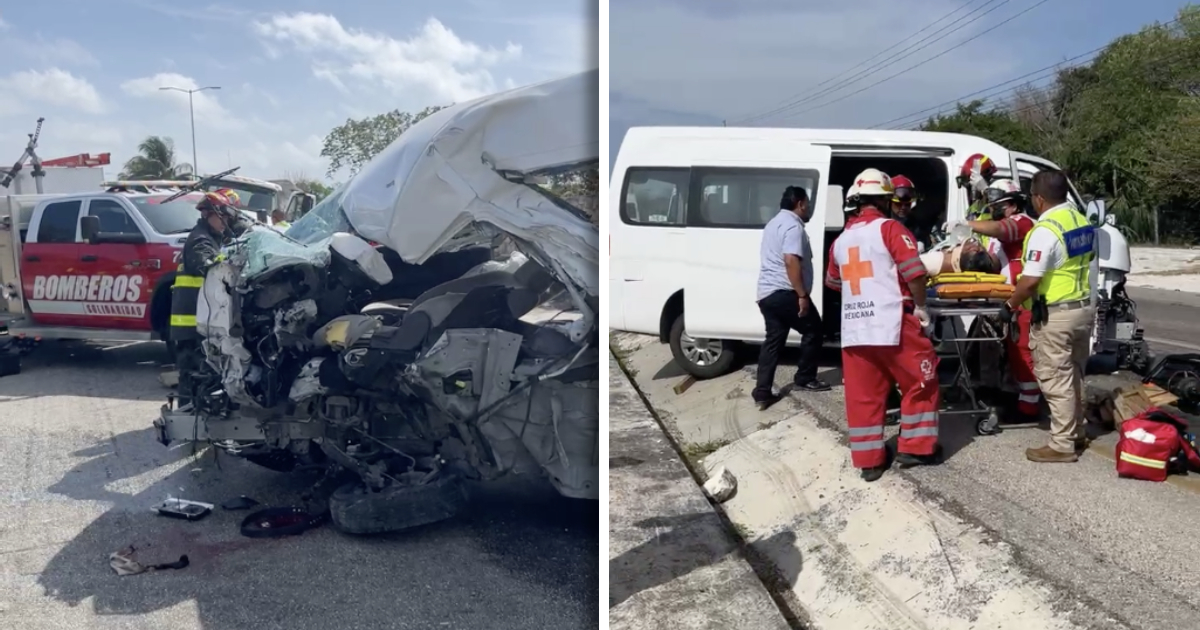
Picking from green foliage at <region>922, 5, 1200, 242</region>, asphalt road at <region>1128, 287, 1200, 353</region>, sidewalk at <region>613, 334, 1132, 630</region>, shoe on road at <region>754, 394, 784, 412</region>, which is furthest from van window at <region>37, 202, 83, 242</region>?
green foliage at <region>922, 5, 1200, 242</region>

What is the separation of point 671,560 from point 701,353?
3.30m

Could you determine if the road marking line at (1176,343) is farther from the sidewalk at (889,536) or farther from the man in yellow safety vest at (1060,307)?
the man in yellow safety vest at (1060,307)

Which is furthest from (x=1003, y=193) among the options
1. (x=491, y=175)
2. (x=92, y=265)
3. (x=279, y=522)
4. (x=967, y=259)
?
(x=92, y=265)

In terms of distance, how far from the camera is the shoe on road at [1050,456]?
16.0 feet

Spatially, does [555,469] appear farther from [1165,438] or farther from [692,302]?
[692,302]

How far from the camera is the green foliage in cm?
2386

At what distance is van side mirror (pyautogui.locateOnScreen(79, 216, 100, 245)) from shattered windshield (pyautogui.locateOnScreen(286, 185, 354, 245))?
31.5 inches

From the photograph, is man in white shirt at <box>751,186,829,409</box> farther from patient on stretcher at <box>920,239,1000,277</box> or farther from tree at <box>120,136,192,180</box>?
tree at <box>120,136,192,180</box>

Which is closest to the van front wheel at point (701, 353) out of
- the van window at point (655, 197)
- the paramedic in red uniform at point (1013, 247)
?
the van window at point (655, 197)

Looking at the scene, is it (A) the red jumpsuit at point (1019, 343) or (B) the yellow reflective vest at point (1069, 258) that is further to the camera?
(A) the red jumpsuit at point (1019, 343)

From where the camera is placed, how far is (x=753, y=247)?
7.19 metres

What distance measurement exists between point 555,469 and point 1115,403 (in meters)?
3.22

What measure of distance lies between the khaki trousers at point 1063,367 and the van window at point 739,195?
2579 mm

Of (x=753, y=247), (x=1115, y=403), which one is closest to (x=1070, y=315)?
(x=1115, y=403)
